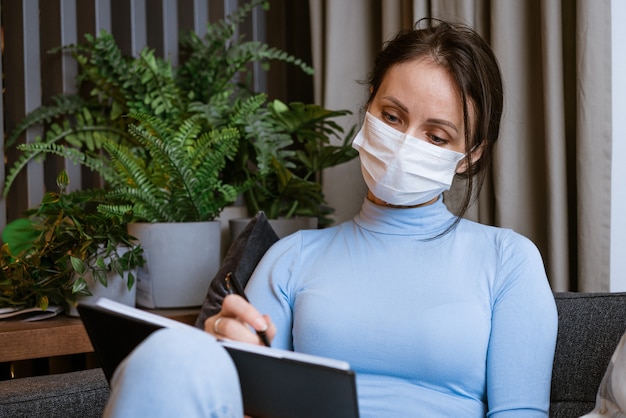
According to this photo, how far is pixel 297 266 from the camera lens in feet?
3.95

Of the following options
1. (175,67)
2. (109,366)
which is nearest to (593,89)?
(109,366)

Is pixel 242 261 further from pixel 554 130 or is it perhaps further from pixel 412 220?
pixel 554 130

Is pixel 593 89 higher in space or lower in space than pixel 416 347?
higher

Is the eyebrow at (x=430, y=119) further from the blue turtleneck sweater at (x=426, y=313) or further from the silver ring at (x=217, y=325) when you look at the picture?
the silver ring at (x=217, y=325)

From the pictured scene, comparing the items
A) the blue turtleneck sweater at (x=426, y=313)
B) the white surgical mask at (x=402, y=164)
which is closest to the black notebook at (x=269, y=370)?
the blue turtleneck sweater at (x=426, y=313)

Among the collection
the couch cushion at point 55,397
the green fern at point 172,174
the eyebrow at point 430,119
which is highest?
the eyebrow at point 430,119

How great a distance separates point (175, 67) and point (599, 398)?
4.72 ft

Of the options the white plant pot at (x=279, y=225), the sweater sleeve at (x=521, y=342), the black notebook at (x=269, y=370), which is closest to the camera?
the black notebook at (x=269, y=370)

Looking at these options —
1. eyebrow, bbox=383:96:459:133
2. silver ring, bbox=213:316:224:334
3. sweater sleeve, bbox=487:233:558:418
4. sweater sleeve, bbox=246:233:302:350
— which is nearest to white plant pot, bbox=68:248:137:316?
sweater sleeve, bbox=246:233:302:350

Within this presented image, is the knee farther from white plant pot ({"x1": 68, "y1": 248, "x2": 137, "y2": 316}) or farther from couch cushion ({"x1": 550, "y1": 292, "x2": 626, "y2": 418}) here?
white plant pot ({"x1": 68, "y1": 248, "x2": 137, "y2": 316})

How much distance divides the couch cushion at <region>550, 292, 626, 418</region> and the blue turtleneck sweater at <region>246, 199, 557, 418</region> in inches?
2.5

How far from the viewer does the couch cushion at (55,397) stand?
A: 3.49 ft

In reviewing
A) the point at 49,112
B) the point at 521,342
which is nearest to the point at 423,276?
the point at 521,342

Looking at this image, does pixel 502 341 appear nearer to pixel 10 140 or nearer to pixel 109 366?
pixel 109 366
